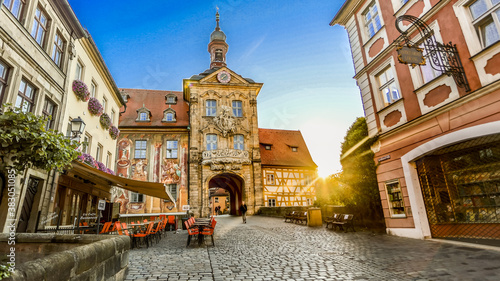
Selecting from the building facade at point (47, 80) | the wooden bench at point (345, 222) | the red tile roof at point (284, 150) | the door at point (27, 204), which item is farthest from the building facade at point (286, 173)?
the door at point (27, 204)

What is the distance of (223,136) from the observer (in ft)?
85.5

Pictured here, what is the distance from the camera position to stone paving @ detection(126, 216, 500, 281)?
4.74 meters

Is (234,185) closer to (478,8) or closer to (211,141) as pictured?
(211,141)

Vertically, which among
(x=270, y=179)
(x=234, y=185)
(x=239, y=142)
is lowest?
(x=234, y=185)

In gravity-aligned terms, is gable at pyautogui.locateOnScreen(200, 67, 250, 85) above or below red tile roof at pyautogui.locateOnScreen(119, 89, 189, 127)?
above

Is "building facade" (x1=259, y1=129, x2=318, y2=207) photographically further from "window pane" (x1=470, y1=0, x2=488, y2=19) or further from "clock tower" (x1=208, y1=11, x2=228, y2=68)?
"window pane" (x1=470, y1=0, x2=488, y2=19)

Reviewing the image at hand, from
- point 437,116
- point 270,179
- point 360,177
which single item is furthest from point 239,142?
point 437,116

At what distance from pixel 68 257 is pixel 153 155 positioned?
23781mm

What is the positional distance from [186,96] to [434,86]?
84.2ft

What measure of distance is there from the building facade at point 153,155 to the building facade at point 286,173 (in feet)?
27.6

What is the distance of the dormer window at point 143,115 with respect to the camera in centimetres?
2658

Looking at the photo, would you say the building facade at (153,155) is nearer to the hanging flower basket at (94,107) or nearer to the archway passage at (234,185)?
the archway passage at (234,185)

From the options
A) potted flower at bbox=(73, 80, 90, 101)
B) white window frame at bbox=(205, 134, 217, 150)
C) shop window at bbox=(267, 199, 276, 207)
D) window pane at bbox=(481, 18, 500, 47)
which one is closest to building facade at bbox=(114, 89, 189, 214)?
white window frame at bbox=(205, 134, 217, 150)

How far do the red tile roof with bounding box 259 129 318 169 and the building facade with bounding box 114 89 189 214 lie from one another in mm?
8617
